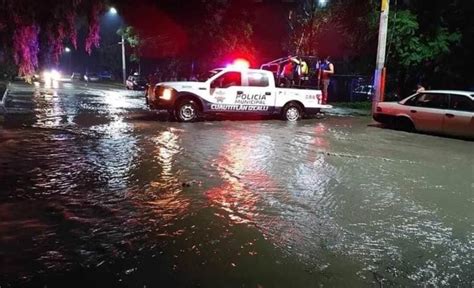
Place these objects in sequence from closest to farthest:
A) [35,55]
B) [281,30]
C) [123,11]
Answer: [35,55] < [123,11] < [281,30]

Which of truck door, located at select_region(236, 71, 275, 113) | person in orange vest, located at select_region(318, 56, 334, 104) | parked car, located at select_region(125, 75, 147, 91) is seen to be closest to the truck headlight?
truck door, located at select_region(236, 71, 275, 113)

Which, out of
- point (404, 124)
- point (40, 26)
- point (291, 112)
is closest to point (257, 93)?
point (291, 112)

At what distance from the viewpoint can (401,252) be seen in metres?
5.06

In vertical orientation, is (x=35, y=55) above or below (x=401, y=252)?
above

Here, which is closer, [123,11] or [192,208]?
[192,208]

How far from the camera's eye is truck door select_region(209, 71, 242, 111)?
16391 millimetres

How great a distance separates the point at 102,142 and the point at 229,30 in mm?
20894

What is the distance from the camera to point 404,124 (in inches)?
616

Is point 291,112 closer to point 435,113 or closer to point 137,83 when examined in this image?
point 435,113

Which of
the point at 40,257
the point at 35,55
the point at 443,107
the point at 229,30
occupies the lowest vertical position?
the point at 40,257

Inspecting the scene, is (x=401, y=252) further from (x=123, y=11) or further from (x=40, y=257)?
(x=123, y=11)

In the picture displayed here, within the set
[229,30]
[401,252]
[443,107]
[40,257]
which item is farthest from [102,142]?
[229,30]

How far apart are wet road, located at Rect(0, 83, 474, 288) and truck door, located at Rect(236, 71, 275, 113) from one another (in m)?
4.91

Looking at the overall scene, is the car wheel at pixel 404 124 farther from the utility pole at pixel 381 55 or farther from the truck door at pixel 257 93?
the truck door at pixel 257 93
